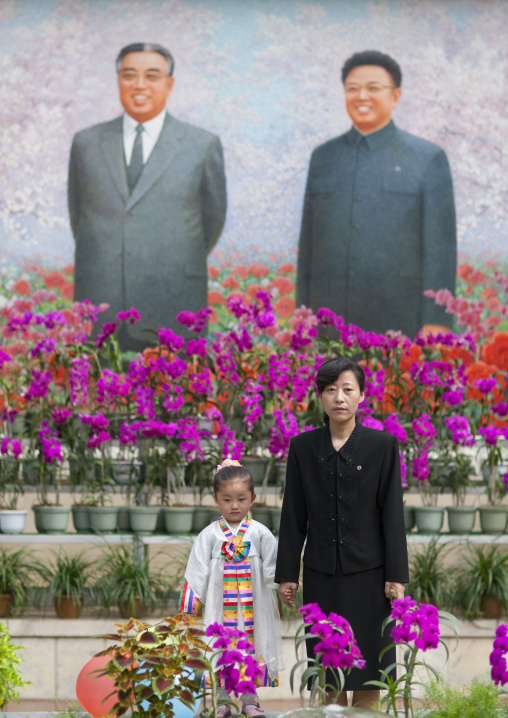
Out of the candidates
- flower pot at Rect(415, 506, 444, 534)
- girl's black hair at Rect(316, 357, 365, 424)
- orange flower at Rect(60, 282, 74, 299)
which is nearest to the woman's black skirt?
girl's black hair at Rect(316, 357, 365, 424)

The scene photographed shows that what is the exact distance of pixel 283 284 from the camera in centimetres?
525

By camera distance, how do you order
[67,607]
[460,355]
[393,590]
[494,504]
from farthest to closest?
[460,355]
[494,504]
[67,607]
[393,590]

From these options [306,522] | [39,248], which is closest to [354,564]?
[306,522]

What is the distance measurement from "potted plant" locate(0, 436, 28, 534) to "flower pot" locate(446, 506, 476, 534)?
6.90 ft

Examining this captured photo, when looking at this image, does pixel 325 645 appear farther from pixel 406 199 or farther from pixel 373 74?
pixel 373 74

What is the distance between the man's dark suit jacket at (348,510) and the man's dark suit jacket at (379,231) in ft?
8.97

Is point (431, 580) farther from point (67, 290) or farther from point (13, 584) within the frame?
point (67, 290)

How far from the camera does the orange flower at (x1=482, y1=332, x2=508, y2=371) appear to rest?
5.20 metres

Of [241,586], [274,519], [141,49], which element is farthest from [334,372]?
[141,49]

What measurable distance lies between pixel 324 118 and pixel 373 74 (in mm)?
421

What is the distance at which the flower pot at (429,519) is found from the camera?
4.26m

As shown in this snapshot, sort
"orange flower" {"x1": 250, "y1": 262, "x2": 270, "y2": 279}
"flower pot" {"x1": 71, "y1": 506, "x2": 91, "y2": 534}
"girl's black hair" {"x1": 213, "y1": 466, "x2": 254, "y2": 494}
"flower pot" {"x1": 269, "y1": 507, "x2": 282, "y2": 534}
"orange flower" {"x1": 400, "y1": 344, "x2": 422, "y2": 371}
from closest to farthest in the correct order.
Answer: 1. "girl's black hair" {"x1": 213, "y1": 466, "x2": 254, "y2": 494}
2. "flower pot" {"x1": 269, "y1": 507, "x2": 282, "y2": 534}
3. "flower pot" {"x1": 71, "y1": 506, "x2": 91, "y2": 534}
4. "orange flower" {"x1": 400, "y1": 344, "x2": 422, "y2": 371}
5. "orange flower" {"x1": 250, "y1": 262, "x2": 270, "y2": 279}

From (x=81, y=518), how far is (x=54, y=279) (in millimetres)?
1615

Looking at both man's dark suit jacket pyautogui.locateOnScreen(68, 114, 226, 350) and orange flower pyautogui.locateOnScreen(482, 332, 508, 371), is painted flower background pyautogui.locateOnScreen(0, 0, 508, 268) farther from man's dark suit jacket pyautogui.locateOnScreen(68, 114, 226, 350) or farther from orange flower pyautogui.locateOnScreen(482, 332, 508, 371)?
orange flower pyautogui.locateOnScreen(482, 332, 508, 371)
